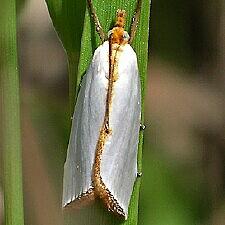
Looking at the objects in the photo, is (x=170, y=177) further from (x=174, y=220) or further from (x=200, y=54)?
(x=200, y=54)

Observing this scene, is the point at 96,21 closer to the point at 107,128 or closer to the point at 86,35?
the point at 86,35

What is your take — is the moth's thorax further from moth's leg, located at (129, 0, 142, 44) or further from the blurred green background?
the blurred green background

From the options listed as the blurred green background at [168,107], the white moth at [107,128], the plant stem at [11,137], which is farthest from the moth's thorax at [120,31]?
the blurred green background at [168,107]

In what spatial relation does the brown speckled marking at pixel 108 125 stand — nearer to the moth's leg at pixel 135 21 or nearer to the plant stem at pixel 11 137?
→ the moth's leg at pixel 135 21

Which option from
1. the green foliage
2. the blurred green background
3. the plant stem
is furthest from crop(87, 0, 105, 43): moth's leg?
the blurred green background

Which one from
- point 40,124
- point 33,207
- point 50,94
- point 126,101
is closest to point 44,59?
point 50,94
